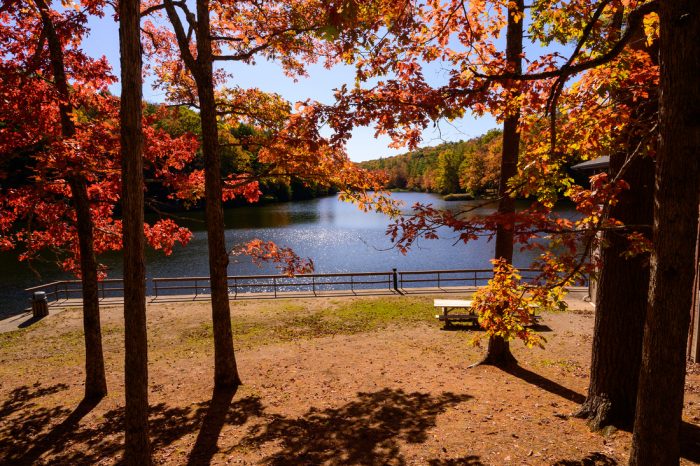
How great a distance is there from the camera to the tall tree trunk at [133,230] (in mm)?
4727

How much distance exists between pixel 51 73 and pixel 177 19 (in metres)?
2.59

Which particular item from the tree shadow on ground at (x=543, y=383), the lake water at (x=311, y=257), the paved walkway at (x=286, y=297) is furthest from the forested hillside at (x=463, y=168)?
the tree shadow on ground at (x=543, y=383)

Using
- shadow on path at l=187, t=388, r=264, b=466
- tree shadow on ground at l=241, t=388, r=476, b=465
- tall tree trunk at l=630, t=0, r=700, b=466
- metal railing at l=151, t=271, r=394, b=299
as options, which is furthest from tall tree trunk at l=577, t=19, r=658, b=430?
metal railing at l=151, t=271, r=394, b=299

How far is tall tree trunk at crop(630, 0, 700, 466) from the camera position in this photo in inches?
127

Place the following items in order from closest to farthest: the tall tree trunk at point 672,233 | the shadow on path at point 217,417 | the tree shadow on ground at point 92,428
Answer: the tall tree trunk at point 672,233 < the shadow on path at point 217,417 < the tree shadow on ground at point 92,428

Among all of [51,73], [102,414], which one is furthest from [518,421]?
[51,73]

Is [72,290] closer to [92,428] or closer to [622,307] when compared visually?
[92,428]

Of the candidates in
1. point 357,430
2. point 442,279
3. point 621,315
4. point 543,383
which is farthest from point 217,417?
point 442,279

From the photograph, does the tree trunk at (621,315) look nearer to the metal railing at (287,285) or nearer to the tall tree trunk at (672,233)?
the tall tree trunk at (672,233)

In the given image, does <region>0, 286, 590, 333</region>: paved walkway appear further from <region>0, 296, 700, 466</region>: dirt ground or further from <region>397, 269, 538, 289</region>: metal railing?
<region>0, 296, 700, 466</region>: dirt ground

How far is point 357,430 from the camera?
6680mm

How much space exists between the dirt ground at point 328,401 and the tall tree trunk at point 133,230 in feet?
4.46

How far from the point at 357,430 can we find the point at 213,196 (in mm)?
5187

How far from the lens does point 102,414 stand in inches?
315
